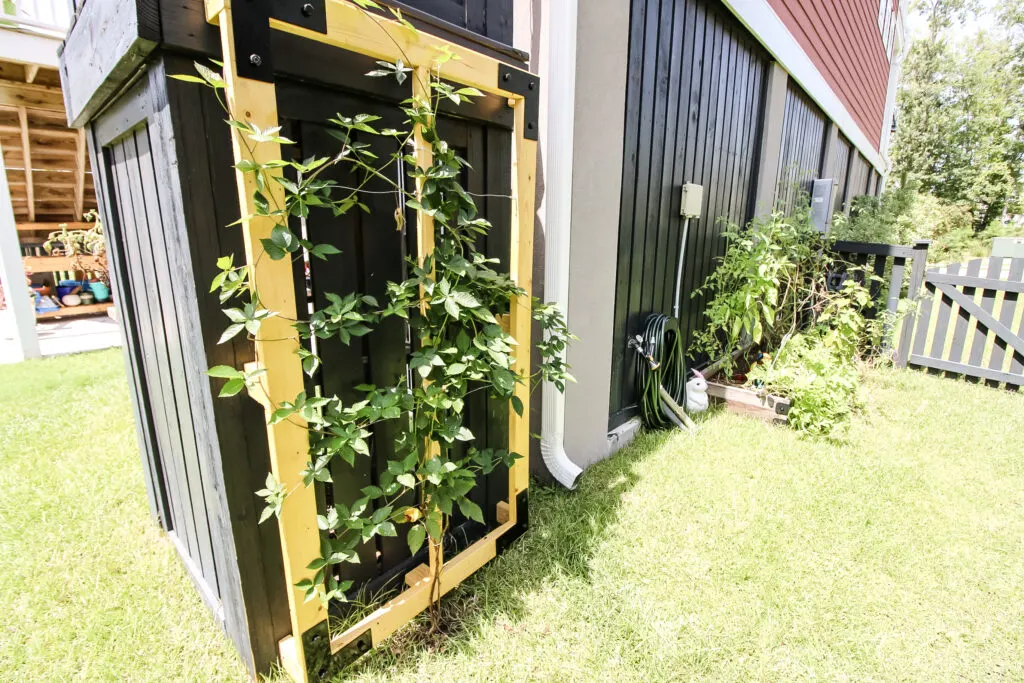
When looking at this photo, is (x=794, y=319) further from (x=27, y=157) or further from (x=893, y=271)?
(x=27, y=157)

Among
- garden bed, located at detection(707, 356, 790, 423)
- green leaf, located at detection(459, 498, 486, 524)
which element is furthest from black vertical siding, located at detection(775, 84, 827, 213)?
green leaf, located at detection(459, 498, 486, 524)

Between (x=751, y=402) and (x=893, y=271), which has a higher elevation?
(x=893, y=271)

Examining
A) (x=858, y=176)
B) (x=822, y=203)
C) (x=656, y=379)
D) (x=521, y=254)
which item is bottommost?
(x=656, y=379)

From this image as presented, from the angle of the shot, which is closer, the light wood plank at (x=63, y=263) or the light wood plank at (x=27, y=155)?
the light wood plank at (x=27, y=155)

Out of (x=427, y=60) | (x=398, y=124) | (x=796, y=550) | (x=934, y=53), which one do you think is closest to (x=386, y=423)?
(x=398, y=124)

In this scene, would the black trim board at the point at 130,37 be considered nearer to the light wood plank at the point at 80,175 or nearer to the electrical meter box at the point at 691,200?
the electrical meter box at the point at 691,200

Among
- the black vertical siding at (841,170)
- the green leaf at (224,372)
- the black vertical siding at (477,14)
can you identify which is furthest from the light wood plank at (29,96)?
the black vertical siding at (841,170)

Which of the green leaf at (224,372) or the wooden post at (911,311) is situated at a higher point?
the green leaf at (224,372)

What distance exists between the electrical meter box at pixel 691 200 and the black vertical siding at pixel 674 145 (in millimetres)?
51

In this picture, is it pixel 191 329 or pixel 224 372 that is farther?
pixel 191 329

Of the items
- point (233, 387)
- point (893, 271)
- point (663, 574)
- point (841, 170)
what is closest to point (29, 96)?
point (233, 387)

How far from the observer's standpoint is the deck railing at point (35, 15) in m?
3.74

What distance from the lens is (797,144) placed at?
5.46 metres

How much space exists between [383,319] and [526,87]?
97 cm
